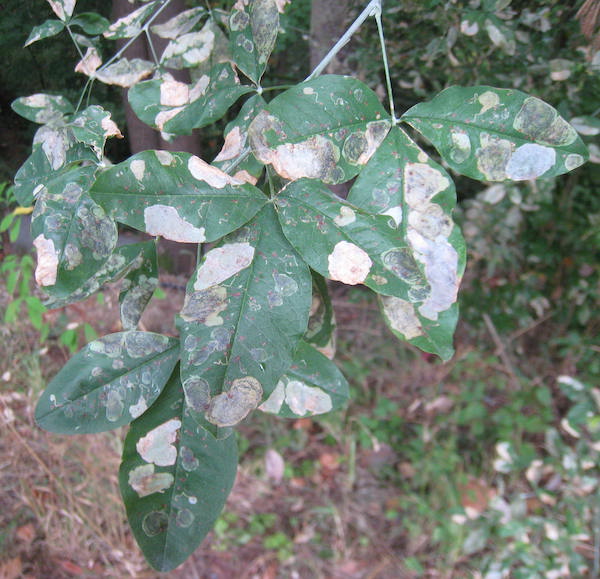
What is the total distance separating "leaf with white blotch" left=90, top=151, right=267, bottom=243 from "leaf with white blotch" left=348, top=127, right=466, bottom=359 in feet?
0.39

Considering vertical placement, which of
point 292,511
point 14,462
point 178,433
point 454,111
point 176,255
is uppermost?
point 454,111

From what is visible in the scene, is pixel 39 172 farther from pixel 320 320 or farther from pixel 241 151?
pixel 320 320

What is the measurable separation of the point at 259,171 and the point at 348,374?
1.69 metres

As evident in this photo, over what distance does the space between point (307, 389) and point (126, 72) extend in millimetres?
537

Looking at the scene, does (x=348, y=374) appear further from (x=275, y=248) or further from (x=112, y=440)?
(x=275, y=248)

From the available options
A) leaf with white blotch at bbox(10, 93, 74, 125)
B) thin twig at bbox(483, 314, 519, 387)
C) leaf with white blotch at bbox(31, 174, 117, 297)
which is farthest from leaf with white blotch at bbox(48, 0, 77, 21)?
thin twig at bbox(483, 314, 519, 387)

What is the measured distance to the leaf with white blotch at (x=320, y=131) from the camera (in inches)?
17.8

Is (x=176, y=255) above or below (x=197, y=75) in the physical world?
below

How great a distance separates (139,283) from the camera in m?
0.60

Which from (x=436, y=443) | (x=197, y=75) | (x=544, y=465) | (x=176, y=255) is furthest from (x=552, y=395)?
(x=197, y=75)

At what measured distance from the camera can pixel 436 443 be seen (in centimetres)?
197

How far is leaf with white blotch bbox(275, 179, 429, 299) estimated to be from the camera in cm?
42

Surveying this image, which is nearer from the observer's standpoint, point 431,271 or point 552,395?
point 431,271

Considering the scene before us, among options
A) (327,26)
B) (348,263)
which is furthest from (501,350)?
(348,263)
